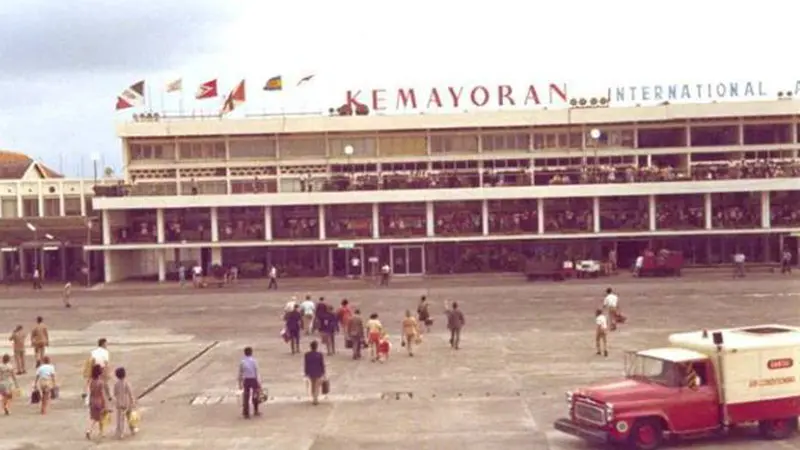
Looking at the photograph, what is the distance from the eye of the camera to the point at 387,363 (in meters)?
27.3

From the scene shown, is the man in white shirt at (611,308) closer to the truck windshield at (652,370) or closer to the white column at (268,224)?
the truck windshield at (652,370)

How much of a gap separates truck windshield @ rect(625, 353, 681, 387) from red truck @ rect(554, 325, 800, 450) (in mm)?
17

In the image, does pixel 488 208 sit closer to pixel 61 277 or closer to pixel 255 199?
pixel 255 199

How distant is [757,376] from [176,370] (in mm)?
16169

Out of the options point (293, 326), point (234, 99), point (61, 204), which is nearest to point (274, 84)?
point (234, 99)

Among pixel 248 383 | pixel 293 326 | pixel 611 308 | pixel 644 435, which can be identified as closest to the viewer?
pixel 644 435

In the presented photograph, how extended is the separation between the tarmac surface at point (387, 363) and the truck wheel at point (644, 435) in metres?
0.90

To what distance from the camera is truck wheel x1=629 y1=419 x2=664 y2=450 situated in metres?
16.4

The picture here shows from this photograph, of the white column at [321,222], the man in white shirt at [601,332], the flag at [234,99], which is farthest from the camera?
the flag at [234,99]

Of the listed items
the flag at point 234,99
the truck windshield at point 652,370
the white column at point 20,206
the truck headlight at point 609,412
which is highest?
the flag at point 234,99

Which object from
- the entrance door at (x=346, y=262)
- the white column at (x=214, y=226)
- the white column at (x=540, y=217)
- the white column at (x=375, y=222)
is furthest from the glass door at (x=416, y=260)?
the white column at (x=214, y=226)

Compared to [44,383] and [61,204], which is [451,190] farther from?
[44,383]

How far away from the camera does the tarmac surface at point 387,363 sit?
18.8m

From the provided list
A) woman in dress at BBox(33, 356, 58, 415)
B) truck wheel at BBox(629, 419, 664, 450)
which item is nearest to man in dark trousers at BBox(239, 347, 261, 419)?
woman in dress at BBox(33, 356, 58, 415)
